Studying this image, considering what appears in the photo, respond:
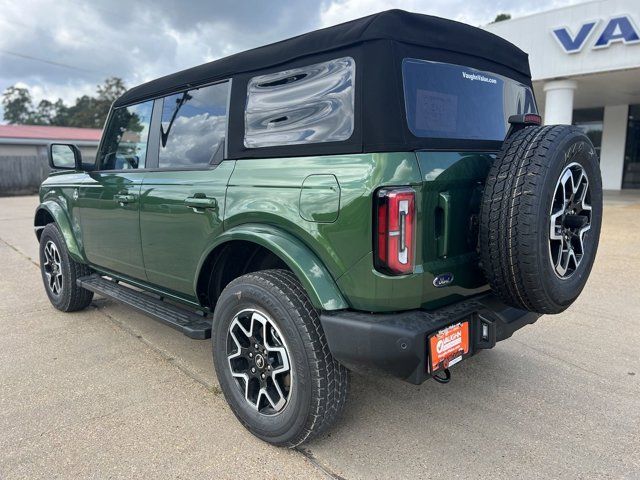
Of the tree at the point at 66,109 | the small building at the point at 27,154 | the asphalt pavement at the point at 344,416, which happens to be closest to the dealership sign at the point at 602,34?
the asphalt pavement at the point at 344,416

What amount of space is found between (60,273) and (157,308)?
75.2 inches

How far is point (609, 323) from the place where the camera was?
14.0 ft

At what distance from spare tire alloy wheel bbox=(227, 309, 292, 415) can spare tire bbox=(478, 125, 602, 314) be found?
3.61 ft

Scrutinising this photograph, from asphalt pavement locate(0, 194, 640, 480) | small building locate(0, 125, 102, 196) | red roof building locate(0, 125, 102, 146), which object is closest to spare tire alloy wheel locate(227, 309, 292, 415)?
asphalt pavement locate(0, 194, 640, 480)

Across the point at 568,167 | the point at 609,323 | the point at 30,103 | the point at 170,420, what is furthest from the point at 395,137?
the point at 30,103

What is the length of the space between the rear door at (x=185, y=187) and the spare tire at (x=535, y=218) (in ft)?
4.77

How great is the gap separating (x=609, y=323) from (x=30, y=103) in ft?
284

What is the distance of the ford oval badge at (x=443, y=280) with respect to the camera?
2238 mm

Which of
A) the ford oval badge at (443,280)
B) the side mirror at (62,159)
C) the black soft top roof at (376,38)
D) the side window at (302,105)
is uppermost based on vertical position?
the black soft top roof at (376,38)

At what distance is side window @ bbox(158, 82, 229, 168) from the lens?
2941 mm

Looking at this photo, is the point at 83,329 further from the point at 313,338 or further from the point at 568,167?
the point at 568,167

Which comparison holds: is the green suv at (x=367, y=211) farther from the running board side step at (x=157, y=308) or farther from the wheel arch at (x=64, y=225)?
the wheel arch at (x=64, y=225)

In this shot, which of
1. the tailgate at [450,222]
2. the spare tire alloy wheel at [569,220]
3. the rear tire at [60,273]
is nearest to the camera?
the tailgate at [450,222]

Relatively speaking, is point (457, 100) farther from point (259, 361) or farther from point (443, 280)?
point (259, 361)
